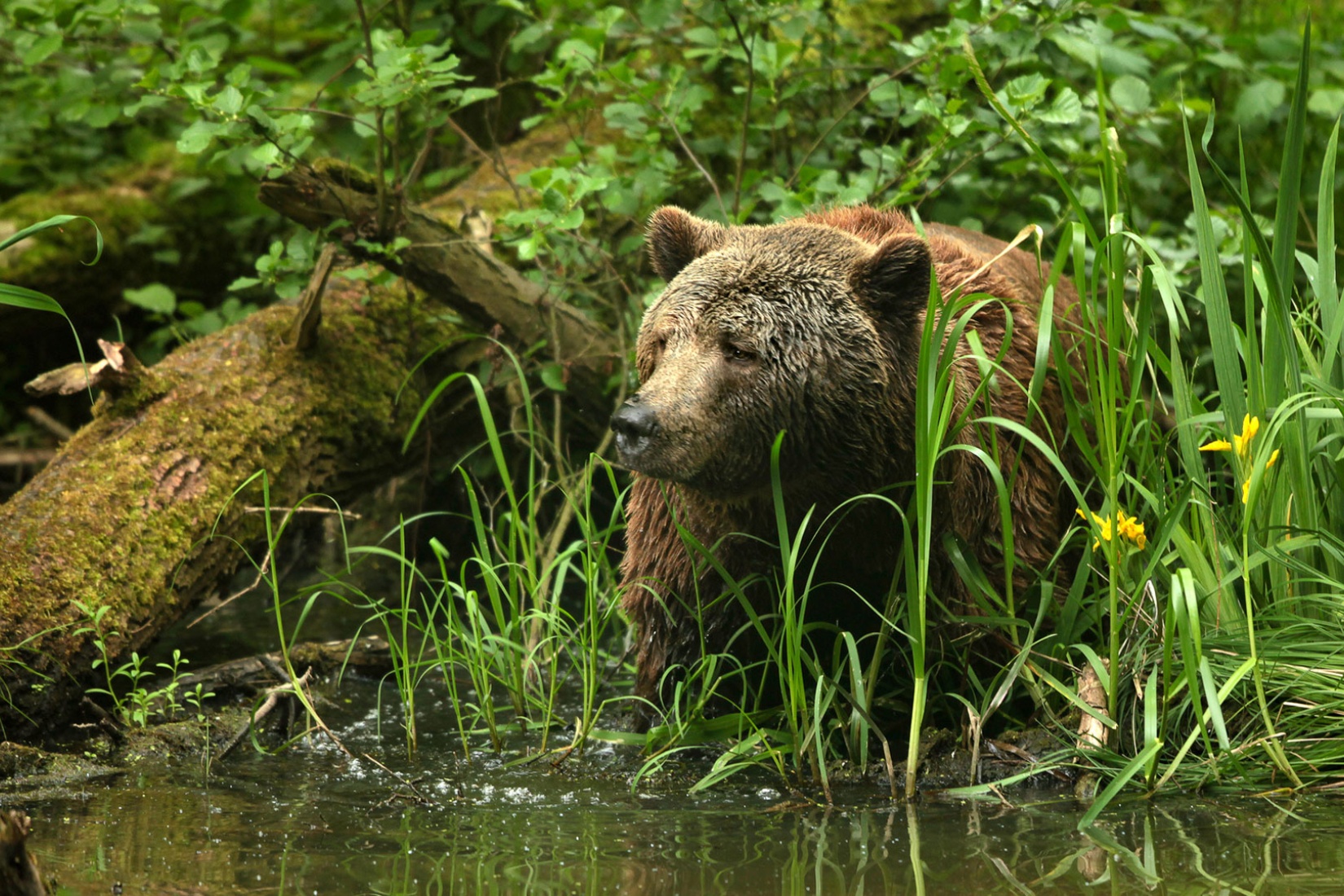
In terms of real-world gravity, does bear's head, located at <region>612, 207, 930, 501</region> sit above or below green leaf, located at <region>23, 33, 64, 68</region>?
below

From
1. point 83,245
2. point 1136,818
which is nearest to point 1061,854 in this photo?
point 1136,818

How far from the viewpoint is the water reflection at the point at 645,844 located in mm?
2848

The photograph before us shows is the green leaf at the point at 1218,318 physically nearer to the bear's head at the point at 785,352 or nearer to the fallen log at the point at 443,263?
the bear's head at the point at 785,352

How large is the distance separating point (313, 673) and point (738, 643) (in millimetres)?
1768

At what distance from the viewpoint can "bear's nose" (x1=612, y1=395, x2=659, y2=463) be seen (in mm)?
3443

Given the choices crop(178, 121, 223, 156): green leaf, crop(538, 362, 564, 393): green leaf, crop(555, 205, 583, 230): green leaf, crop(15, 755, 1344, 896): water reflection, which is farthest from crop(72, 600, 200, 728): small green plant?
crop(555, 205, 583, 230): green leaf

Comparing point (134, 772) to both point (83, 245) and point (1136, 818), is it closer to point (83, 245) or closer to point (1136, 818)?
point (1136, 818)

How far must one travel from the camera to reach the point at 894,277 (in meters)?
3.80

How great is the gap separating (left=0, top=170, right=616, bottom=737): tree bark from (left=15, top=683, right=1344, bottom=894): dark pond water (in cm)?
70

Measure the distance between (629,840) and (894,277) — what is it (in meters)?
1.81

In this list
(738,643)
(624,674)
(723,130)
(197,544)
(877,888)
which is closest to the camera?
(877,888)

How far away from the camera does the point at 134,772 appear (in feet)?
12.8

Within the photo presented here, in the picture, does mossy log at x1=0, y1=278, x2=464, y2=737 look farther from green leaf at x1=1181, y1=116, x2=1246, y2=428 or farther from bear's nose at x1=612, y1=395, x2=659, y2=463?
green leaf at x1=1181, y1=116, x2=1246, y2=428

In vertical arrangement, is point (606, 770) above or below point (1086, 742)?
below
